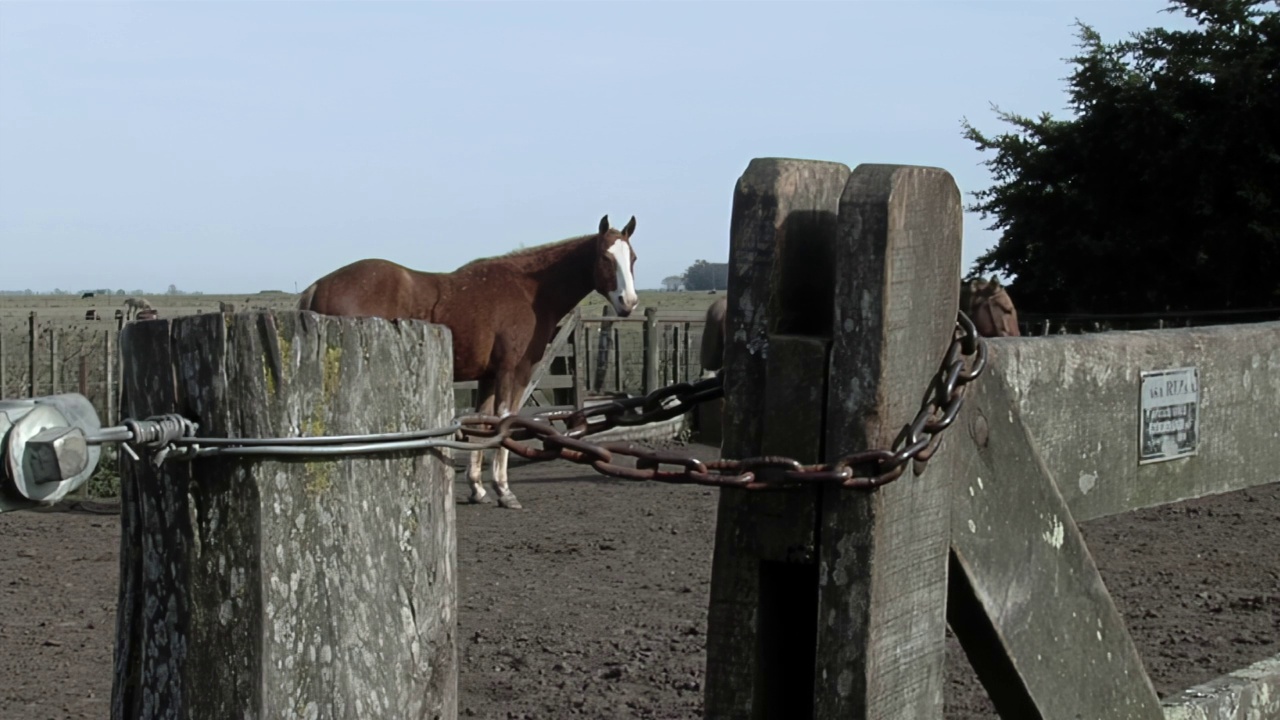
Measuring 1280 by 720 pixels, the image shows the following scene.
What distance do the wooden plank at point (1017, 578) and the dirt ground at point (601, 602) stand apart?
102 inches

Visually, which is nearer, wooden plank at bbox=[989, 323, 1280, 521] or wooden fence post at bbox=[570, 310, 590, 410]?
wooden plank at bbox=[989, 323, 1280, 521]

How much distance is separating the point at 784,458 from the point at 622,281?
9.01m

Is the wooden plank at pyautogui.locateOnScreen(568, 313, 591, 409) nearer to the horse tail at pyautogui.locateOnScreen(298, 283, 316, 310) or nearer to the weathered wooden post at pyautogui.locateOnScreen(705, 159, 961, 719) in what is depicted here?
the horse tail at pyautogui.locateOnScreen(298, 283, 316, 310)

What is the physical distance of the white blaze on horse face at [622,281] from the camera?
411 inches

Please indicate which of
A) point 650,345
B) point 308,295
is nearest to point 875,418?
point 308,295

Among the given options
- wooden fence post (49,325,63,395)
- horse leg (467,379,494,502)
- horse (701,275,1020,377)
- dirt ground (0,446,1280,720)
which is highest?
horse (701,275,1020,377)

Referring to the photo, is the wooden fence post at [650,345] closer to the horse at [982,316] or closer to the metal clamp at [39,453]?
the horse at [982,316]

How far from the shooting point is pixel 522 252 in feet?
35.7

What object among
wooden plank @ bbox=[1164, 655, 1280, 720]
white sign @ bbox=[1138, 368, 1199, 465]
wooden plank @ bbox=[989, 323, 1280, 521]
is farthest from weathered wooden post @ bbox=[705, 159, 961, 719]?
wooden plank @ bbox=[1164, 655, 1280, 720]

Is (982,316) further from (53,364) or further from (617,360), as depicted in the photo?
(617,360)

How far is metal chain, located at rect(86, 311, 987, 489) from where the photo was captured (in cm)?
139

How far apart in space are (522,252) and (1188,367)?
349 inches

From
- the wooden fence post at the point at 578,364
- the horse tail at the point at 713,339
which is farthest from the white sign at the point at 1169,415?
the wooden fence post at the point at 578,364

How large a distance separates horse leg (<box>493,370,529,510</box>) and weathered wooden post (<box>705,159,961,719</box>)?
8.43 meters
